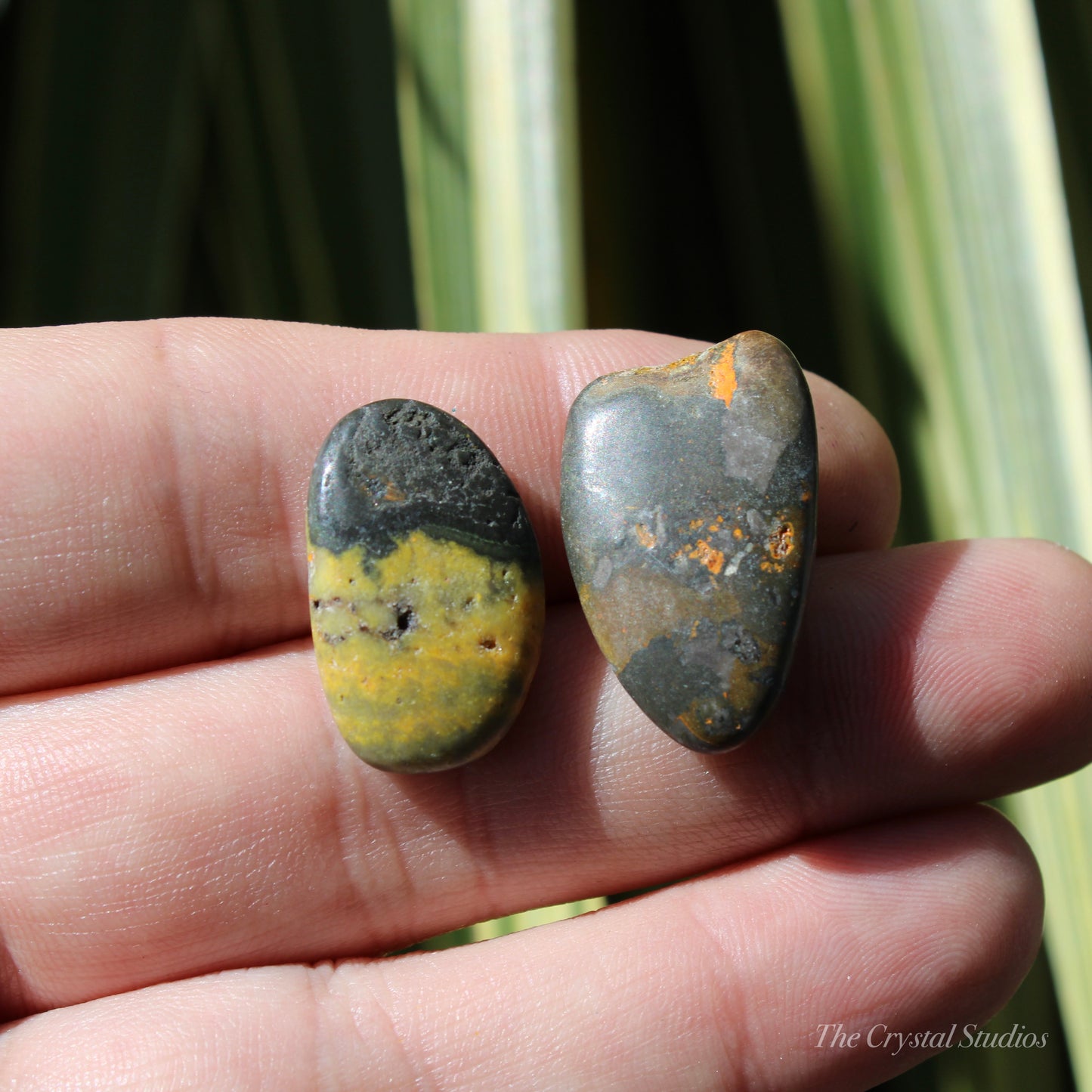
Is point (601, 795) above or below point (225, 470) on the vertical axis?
below

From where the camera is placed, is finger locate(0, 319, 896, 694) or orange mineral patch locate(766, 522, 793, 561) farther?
finger locate(0, 319, 896, 694)

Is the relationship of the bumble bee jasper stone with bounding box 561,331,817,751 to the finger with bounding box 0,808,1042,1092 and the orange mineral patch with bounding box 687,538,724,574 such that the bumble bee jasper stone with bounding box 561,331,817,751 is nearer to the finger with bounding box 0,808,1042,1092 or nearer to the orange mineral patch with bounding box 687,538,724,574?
the orange mineral patch with bounding box 687,538,724,574

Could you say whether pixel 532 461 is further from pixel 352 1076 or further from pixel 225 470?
pixel 352 1076

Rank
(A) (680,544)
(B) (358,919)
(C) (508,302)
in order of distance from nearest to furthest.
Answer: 1. (A) (680,544)
2. (B) (358,919)
3. (C) (508,302)

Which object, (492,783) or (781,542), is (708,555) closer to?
(781,542)

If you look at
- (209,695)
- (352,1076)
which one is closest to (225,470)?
(209,695)

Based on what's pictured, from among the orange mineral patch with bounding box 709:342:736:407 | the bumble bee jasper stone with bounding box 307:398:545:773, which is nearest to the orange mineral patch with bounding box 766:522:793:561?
the orange mineral patch with bounding box 709:342:736:407

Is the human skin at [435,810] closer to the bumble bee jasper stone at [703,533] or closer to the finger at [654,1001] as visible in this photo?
the finger at [654,1001]
